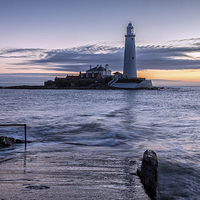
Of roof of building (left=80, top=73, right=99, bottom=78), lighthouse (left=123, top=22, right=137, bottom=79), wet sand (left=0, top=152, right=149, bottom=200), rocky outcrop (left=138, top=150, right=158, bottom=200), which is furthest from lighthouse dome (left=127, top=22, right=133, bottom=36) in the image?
rocky outcrop (left=138, top=150, right=158, bottom=200)

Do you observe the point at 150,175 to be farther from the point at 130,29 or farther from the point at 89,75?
the point at 89,75

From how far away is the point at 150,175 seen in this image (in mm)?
3596

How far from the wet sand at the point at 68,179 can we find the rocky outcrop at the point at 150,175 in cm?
13

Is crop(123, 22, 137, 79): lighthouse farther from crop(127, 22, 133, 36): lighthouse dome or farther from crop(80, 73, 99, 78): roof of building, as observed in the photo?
crop(80, 73, 99, 78): roof of building

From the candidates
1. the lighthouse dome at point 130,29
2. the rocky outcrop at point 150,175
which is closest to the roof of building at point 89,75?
the lighthouse dome at point 130,29

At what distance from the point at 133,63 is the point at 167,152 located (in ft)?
186

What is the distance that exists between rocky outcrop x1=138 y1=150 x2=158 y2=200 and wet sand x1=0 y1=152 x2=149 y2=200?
0.13m

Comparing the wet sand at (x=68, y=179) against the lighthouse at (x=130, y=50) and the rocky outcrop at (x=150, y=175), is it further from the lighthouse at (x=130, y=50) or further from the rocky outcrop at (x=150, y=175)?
the lighthouse at (x=130, y=50)

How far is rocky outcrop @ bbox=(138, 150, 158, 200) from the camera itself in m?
3.46

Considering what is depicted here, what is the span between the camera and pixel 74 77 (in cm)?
8944

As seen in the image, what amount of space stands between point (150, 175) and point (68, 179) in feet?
4.31

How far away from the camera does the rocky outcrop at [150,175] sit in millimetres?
3457

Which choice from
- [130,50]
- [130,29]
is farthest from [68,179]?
[130,29]

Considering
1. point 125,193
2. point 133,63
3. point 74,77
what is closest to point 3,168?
point 125,193
